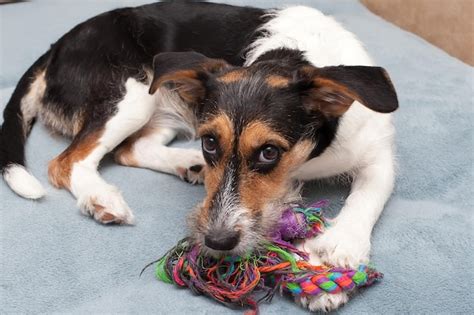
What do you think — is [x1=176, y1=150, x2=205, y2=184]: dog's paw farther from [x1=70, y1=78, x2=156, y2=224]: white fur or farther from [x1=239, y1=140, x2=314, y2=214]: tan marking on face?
[x1=239, y1=140, x2=314, y2=214]: tan marking on face

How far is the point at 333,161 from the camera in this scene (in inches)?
96.1

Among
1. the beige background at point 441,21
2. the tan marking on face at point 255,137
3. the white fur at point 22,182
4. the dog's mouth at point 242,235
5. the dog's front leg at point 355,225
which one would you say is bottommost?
the beige background at point 441,21

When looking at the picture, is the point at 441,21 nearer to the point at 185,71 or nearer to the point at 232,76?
the point at 232,76

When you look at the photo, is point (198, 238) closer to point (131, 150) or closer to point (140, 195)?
point (140, 195)

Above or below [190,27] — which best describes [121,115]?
below

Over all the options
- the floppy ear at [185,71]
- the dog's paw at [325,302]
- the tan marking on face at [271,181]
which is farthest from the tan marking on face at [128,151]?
the dog's paw at [325,302]

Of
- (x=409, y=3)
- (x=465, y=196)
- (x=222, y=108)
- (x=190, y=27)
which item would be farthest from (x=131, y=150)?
(x=409, y=3)

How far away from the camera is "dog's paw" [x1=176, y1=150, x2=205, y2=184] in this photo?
277 cm

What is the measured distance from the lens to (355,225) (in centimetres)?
220

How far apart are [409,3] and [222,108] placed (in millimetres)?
2957

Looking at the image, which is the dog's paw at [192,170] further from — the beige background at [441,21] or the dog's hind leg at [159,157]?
the beige background at [441,21]

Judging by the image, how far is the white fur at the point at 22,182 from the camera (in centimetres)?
253

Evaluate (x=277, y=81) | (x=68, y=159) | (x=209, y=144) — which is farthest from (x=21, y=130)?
(x=277, y=81)

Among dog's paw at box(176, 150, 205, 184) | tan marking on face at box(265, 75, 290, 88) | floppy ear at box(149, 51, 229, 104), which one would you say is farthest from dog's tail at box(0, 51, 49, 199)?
tan marking on face at box(265, 75, 290, 88)
